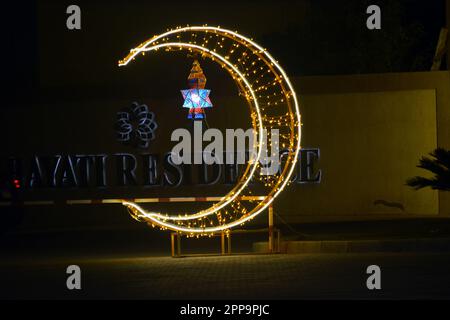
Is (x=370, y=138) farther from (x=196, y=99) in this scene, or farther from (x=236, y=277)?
(x=236, y=277)

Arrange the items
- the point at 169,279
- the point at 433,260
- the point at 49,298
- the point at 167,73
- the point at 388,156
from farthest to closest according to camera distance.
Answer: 1. the point at 167,73
2. the point at 388,156
3. the point at 433,260
4. the point at 169,279
5. the point at 49,298

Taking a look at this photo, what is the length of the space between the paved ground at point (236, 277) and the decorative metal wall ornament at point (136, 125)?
447 inches

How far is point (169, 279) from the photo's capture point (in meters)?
15.8

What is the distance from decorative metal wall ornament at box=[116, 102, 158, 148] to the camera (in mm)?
31172

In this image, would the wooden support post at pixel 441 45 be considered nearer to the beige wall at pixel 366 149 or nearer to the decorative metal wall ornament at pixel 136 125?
the beige wall at pixel 366 149

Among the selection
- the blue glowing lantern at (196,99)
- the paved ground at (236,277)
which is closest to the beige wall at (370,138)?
the blue glowing lantern at (196,99)

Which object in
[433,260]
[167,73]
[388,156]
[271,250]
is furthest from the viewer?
[167,73]

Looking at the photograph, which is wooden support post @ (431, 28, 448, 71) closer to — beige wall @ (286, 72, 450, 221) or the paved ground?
beige wall @ (286, 72, 450, 221)

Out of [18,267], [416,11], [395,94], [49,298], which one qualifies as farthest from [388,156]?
[416,11]

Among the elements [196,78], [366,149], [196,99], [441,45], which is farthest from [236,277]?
[441,45]

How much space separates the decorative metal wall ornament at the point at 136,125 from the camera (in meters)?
31.2

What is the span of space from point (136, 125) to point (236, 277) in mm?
15990

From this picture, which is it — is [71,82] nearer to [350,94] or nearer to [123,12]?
[123,12]

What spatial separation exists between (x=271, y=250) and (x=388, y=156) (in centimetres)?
1138
